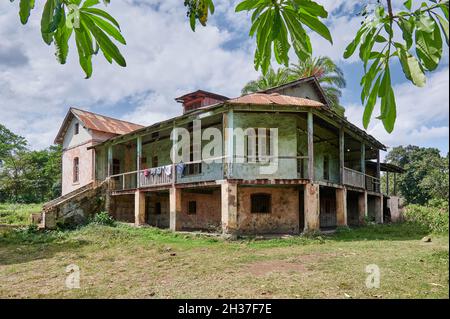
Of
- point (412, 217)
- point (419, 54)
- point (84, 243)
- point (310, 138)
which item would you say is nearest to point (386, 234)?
point (310, 138)

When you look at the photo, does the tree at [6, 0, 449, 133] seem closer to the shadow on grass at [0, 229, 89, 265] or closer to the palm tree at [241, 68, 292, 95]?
the shadow on grass at [0, 229, 89, 265]

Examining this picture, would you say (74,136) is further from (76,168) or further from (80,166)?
(80,166)

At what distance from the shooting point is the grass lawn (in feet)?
21.7

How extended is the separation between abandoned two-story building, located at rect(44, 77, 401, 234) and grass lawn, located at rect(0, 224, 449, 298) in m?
2.53

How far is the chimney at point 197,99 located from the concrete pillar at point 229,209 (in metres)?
9.45

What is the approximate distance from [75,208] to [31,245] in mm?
6318

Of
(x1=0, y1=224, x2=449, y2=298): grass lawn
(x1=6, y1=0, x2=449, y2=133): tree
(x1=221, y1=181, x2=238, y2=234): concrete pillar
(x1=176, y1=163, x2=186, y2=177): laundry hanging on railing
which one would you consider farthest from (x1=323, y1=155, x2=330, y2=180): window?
(x1=6, y1=0, x2=449, y2=133): tree

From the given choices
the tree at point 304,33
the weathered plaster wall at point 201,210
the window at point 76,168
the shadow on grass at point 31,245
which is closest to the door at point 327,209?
the weathered plaster wall at point 201,210

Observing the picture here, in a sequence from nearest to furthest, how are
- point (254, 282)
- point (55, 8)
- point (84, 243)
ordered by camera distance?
point (55, 8)
point (254, 282)
point (84, 243)

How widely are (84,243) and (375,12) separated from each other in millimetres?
14459

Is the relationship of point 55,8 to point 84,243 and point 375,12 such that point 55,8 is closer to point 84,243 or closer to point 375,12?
point 375,12

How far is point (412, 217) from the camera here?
2495 centimetres

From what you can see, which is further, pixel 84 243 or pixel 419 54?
pixel 84 243

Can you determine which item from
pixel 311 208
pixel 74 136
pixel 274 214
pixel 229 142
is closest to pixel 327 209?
pixel 274 214
